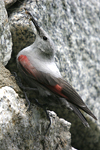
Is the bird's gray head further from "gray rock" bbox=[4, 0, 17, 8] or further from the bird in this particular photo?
"gray rock" bbox=[4, 0, 17, 8]

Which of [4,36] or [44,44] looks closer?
[44,44]

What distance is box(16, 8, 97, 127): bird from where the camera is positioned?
2334 mm

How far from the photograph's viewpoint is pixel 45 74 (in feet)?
7.79

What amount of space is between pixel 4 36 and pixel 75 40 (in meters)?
1.52

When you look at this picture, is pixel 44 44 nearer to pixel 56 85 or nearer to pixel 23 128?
pixel 56 85

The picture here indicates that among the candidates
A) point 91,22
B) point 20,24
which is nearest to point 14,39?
point 20,24

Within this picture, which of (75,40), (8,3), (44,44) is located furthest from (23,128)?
(75,40)

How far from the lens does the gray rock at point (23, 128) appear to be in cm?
208

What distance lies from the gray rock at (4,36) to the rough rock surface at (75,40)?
25cm

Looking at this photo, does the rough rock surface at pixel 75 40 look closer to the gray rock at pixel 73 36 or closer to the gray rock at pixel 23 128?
the gray rock at pixel 73 36

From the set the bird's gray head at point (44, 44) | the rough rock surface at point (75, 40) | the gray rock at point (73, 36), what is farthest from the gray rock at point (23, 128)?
the gray rock at point (73, 36)

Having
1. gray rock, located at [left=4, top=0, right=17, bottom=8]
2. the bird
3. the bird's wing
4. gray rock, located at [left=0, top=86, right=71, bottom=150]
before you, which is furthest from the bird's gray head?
gray rock, located at [left=4, top=0, right=17, bottom=8]

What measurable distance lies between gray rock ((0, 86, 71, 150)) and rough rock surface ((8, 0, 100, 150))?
2.70 feet

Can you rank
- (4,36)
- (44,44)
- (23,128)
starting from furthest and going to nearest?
(4,36), (44,44), (23,128)
